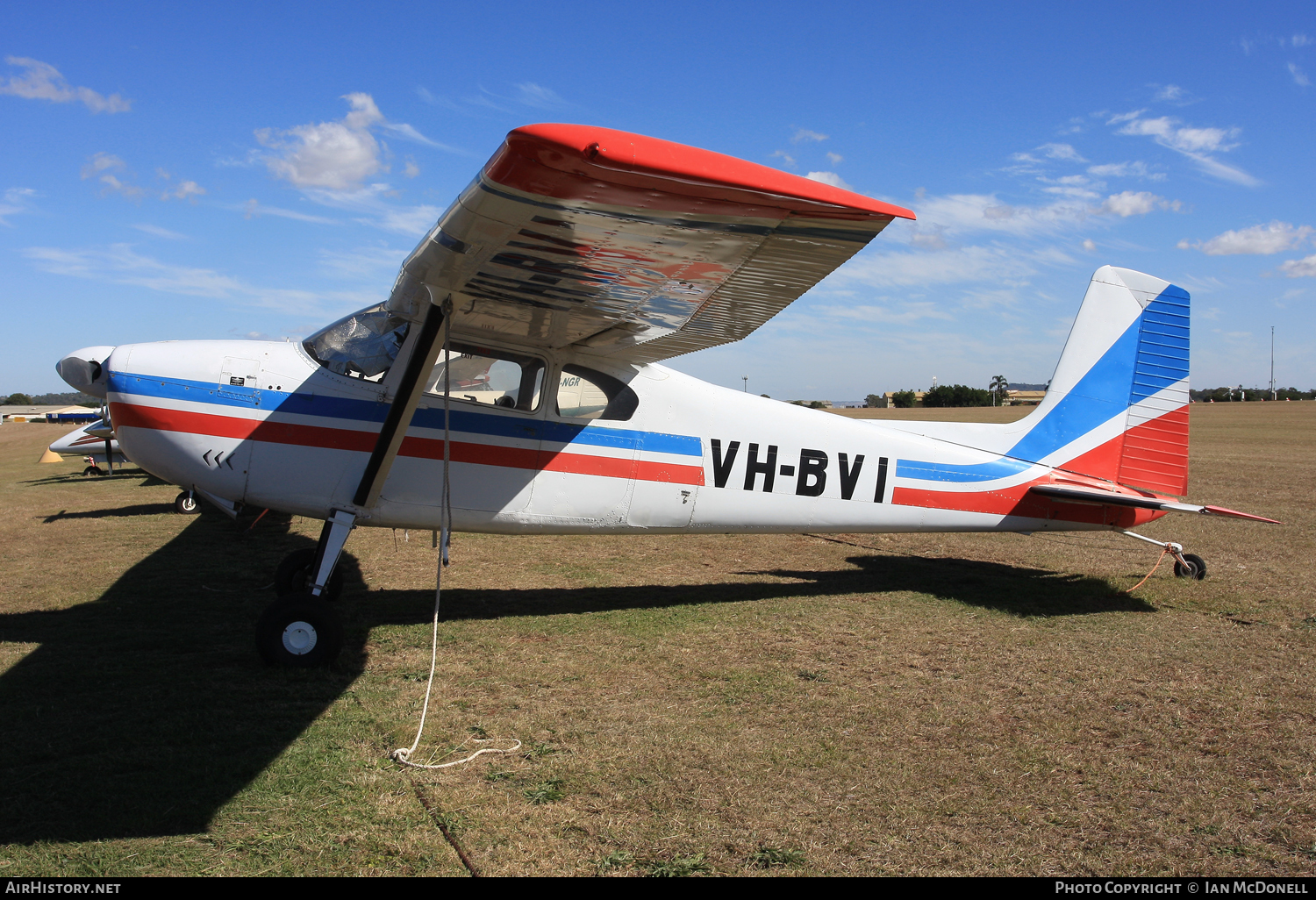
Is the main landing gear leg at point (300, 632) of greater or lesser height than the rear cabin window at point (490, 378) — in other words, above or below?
below

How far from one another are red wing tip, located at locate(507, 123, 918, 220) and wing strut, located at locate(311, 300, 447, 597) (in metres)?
2.26

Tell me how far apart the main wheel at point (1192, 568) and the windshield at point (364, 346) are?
7329mm

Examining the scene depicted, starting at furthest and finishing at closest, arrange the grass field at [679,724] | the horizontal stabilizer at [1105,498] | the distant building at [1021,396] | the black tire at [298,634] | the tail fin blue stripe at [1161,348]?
the distant building at [1021,396], the tail fin blue stripe at [1161,348], the horizontal stabilizer at [1105,498], the black tire at [298,634], the grass field at [679,724]

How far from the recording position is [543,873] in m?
2.64

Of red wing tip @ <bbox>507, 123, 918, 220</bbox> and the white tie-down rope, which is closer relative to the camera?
red wing tip @ <bbox>507, 123, 918, 220</bbox>

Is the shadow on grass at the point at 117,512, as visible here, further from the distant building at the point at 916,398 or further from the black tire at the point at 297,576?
the distant building at the point at 916,398

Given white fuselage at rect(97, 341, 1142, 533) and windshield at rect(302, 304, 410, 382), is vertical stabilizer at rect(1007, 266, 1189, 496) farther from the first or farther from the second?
windshield at rect(302, 304, 410, 382)

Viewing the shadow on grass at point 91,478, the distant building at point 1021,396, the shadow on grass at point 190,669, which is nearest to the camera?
the shadow on grass at point 190,669

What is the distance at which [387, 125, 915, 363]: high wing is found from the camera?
8.70 ft

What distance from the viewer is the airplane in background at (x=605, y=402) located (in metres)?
3.13

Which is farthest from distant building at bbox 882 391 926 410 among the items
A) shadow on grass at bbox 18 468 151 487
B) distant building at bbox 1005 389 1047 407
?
shadow on grass at bbox 18 468 151 487

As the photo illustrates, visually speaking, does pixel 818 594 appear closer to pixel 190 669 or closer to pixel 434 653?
pixel 434 653

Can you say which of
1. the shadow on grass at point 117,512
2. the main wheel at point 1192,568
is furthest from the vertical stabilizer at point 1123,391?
the shadow on grass at point 117,512

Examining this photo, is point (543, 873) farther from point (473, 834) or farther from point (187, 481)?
point (187, 481)
